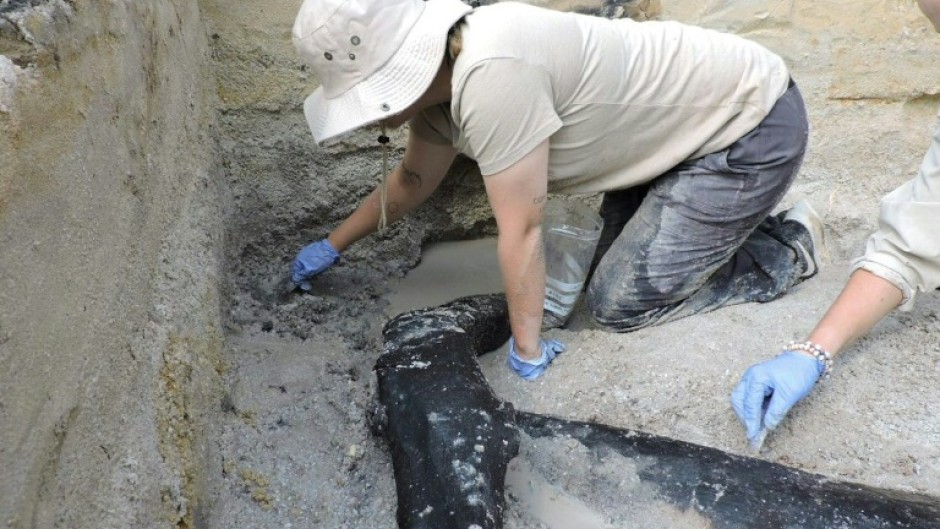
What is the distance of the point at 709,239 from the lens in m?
1.88

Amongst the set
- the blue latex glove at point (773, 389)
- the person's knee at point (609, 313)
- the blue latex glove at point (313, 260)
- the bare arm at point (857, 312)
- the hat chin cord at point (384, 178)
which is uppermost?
the hat chin cord at point (384, 178)

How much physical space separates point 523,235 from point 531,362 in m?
0.35

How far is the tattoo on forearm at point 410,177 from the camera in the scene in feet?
6.27

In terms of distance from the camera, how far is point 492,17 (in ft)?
4.76

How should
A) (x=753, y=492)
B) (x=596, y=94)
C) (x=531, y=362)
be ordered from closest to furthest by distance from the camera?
(x=753, y=492), (x=596, y=94), (x=531, y=362)

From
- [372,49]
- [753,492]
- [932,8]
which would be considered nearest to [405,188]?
[372,49]

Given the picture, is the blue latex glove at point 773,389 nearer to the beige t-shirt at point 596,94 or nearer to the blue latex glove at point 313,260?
the beige t-shirt at point 596,94

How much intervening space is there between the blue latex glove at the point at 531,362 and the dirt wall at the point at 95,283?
70 cm

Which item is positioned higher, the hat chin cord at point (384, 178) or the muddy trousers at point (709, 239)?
the hat chin cord at point (384, 178)

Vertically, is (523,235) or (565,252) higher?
(523,235)

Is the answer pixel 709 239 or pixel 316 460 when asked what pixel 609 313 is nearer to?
pixel 709 239

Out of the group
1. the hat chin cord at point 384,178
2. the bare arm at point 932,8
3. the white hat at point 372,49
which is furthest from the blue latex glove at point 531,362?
the bare arm at point 932,8

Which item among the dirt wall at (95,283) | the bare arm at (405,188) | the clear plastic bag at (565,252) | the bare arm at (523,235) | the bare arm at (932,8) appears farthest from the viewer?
the clear plastic bag at (565,252)

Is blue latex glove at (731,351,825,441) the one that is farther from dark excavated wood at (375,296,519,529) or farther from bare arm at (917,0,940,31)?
bare arm at (917,0,940,31)
